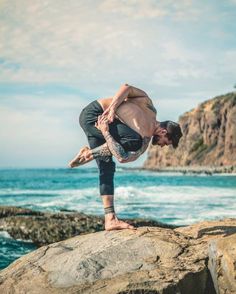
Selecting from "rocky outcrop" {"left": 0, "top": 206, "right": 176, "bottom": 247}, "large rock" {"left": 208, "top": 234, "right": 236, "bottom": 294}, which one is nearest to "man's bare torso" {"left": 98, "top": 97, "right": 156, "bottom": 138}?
"large rock" {"left": 208, "top": 234, "right": 236, "bottom": 294}

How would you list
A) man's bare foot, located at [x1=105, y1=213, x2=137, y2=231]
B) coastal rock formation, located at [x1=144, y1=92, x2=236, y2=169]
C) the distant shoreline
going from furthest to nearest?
1. coastal rock formation, located at [x1=144, y1=92, x2=236, y2=169]
2. the distant shoreline
3. man's bare foot, located at [x1=105, y1=213, x2=137, y2=231]

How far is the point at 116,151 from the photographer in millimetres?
6164

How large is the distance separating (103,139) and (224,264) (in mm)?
2172

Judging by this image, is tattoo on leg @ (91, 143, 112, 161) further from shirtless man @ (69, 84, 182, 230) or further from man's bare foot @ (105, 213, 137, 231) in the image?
man's bare foot @ (105, 213, 137, 231)

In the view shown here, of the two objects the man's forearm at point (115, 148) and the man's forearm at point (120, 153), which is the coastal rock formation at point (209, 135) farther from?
the man's forearm at point (115, 148)

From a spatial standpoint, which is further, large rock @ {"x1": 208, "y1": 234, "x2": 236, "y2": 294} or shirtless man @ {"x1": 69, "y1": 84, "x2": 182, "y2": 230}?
shirtless man @ {"x1": 69, "y1": 84, "x2": 182, "y2": 230}

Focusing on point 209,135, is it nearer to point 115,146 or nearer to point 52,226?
point 52,226

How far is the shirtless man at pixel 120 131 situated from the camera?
245 inches

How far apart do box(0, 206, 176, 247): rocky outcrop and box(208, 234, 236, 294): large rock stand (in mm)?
7949

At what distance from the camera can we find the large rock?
512 centimetres

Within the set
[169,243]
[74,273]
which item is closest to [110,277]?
[74,273]

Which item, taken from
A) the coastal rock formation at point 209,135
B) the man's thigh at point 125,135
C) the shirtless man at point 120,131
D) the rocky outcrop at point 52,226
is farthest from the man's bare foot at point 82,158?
the coastal rock formation at point 209,135

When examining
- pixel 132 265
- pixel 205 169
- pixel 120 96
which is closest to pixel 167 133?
pixel 120 96

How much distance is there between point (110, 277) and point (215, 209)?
1803 centimetres
